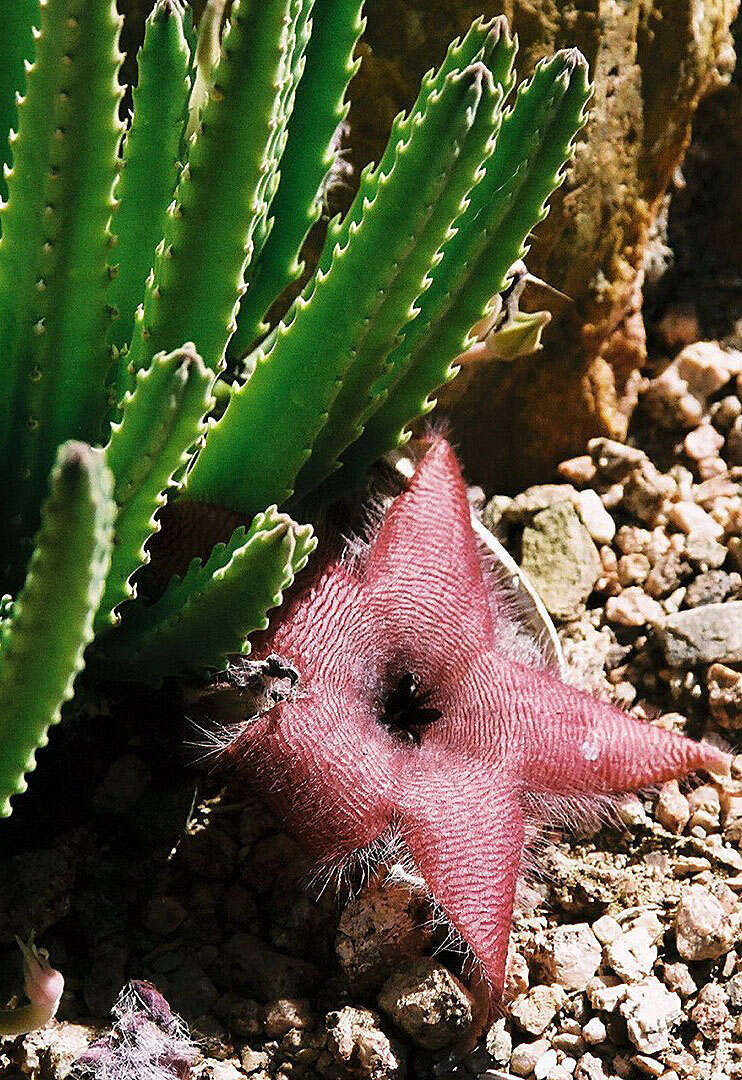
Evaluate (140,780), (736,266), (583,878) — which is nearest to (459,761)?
(583,878)

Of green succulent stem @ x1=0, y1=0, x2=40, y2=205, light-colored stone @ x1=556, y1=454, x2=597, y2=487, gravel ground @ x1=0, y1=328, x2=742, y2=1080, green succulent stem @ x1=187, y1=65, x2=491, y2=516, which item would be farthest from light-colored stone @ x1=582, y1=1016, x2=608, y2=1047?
green succulent stem @ x1=0, y1=0, x2=40, y2=205

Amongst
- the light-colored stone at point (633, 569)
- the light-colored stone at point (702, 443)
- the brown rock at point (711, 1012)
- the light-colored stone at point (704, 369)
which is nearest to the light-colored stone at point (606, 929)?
the brown rock at point (711, 1012)

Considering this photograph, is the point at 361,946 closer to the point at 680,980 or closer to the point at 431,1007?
the point at 431,1007

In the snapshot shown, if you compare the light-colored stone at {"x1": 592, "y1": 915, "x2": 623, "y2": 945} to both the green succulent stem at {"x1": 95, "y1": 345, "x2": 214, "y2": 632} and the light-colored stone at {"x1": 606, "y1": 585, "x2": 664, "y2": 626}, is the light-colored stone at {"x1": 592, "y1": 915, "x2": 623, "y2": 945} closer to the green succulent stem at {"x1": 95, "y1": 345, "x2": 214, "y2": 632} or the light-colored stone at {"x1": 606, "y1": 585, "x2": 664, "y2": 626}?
the light-colored stone at {"x1": 606, "y1": 585, "x2": 664, "y2": 626}

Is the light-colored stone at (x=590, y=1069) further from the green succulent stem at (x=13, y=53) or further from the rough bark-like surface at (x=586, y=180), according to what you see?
the green succulent stem at (x=13, y=53)

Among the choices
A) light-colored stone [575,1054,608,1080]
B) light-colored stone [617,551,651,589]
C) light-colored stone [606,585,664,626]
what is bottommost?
light-colored stone [575,1054,608,1080]

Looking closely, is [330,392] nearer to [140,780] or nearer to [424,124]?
[424,124]
